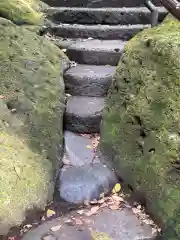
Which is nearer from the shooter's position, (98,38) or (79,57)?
(79,57)

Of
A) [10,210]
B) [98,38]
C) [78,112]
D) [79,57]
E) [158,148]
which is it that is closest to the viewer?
[10,210]

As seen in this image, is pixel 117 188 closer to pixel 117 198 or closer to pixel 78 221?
pixel 117 198

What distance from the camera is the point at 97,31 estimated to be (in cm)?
734

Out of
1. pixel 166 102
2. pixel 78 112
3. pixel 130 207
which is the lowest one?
pixel 130 207

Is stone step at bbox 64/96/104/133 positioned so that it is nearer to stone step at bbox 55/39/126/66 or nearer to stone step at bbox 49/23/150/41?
stone step at bbox 55/39/126/66

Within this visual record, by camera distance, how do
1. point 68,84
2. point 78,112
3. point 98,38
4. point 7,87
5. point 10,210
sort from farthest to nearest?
point 98,38 → point 68,84 → point 78,112 → point 7,87 → point 10,210

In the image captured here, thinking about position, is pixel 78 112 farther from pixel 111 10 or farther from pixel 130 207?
pixel 111 10

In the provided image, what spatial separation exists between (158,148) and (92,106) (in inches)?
65.7

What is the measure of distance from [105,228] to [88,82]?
267 cm

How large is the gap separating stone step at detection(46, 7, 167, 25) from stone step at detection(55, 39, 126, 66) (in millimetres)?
914

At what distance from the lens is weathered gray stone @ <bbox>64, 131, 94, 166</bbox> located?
206 inches

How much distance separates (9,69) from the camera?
548 centimetres

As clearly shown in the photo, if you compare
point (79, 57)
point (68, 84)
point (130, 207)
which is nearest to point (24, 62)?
point (68, 84)

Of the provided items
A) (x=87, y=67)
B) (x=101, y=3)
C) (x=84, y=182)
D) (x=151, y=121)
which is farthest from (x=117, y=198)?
(x=101, y=3)
